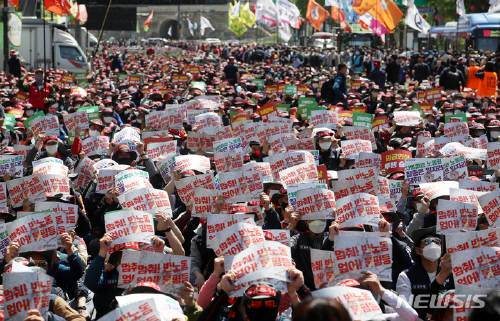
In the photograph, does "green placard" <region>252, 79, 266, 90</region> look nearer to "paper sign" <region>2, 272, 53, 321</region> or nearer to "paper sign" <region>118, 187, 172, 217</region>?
"paper sign" <region>118, 187, 172, 217</region>

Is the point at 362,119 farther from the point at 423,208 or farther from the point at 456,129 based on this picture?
the point at 423,208

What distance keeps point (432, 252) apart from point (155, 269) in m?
1.93

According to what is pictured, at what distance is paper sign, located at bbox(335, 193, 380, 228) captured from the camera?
10.2 m

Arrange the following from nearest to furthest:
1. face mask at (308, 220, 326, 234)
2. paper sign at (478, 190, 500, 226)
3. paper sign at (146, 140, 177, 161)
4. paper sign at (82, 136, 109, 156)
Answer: face mask at (308, 220, 326, 234) → paper sign at (478, 190, 500, 226) → paper sign at (146, 140, 177, 161) → paper sign at (82, 136, 109, 156)

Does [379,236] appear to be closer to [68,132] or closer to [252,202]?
[252,202]

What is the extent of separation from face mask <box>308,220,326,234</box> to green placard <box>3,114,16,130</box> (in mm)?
11358

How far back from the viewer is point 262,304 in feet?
22.1

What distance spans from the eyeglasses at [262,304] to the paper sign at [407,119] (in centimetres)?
1349

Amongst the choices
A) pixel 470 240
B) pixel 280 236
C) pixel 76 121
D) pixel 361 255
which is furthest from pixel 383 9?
pixel 361 255

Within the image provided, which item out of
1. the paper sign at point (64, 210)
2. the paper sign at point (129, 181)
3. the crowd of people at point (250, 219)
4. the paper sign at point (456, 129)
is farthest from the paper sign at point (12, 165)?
the paper sign at point (456, 129)

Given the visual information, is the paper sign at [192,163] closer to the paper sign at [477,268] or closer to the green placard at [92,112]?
the paper sign at [477,268]

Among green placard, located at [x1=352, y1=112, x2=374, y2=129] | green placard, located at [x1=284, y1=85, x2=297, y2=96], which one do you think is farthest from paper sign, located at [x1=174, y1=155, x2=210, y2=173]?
green placard, located at [x1=284, y1=85, x2=297, y2=96]

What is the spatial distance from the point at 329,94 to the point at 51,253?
18.4 meters

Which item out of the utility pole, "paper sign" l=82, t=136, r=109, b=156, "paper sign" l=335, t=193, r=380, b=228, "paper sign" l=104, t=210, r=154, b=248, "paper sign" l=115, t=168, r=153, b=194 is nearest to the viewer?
"paper sign" l=104, t=210, r=154, b=248
